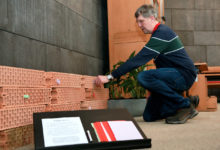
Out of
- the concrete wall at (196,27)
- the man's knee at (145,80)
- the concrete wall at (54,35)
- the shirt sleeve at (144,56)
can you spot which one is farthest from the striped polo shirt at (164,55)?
the concrete wall at (196,27)

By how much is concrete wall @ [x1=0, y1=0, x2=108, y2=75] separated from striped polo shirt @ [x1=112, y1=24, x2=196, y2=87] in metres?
0.63

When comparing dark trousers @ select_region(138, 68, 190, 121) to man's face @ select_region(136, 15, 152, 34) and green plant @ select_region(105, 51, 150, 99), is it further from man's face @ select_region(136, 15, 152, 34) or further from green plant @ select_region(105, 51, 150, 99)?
green plant @ select_region(105, 51, 150, 99)

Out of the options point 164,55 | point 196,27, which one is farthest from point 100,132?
point 196,27

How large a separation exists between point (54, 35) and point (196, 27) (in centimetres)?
411

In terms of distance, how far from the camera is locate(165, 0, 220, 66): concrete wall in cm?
580

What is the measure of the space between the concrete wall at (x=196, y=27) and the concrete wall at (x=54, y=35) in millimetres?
2418

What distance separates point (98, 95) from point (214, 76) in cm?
365

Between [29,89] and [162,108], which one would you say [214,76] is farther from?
[29,89]

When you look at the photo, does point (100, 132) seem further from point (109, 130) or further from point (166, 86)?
point (166, 86)

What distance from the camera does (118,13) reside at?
12.5ft

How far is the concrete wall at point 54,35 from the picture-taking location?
6.19 feet

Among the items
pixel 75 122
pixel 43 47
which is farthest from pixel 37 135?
pixel 43 47

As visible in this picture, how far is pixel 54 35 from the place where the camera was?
8.21ft

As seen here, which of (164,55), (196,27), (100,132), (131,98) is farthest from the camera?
(196,27)
